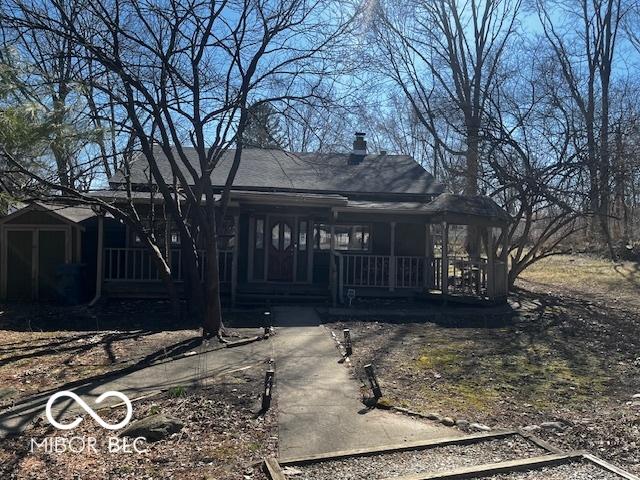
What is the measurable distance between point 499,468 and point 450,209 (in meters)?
10.3

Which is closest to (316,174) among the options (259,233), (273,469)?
(259,233)

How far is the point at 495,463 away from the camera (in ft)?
14.6

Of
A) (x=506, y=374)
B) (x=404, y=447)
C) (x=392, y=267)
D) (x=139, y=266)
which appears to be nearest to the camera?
(x=404, y=447)

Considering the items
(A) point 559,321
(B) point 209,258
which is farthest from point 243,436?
(A) point 559,321

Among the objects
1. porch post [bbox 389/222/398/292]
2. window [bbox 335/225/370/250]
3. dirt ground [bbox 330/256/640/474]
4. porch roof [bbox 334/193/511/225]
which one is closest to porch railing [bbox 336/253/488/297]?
porch post [bbox 389/222/398/292]

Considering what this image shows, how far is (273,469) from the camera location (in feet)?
14.1

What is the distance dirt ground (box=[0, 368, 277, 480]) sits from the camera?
4.38m

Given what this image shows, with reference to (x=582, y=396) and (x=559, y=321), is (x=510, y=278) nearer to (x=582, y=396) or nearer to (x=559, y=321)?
(x=559, y=321)

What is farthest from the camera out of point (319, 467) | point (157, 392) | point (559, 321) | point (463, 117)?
point (463, 117)

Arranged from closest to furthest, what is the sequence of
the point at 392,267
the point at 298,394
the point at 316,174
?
the point at 298,394
the point at 392,267
the point at 316,174

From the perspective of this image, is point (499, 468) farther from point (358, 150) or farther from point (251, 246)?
point (358, 150)

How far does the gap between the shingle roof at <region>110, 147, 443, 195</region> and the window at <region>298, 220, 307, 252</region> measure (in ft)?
3.46

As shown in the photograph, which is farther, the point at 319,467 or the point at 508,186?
the point at 508,186

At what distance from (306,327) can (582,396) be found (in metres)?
5.56
